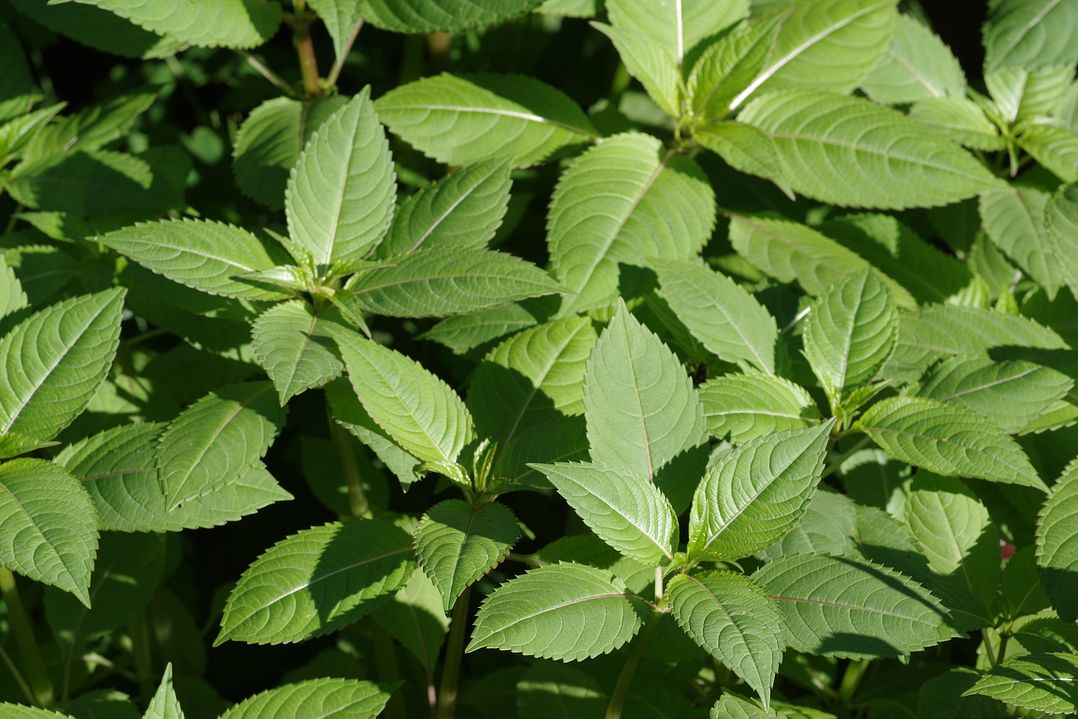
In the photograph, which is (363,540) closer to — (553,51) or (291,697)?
(291,697)

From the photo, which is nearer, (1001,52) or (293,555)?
(293,555)

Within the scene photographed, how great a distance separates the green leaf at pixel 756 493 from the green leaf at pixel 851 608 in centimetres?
10

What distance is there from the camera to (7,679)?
2.07 m

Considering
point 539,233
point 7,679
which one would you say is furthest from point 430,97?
point 7,679

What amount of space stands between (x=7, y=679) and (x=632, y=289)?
145cm

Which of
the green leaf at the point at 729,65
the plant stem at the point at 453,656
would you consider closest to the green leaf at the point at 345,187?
the plant stem at the point at 453,656

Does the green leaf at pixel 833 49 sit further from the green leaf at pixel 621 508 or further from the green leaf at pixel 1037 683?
the green leaf at pixel 1037 683

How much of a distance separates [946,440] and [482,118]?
1234 millimetres

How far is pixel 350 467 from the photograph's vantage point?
1961mm

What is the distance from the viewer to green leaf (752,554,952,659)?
147cm

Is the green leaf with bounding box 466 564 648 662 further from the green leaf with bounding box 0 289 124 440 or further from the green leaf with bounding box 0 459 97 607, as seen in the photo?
the green leaf with bounding box 0 289 124 440

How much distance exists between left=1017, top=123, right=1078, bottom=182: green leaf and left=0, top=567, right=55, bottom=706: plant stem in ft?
7.61

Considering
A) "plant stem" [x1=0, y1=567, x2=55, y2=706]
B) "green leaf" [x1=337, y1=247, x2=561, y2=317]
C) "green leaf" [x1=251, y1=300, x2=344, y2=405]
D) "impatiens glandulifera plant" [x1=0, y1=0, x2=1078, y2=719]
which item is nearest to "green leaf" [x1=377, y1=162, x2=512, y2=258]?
"impatiens glandulifera plant" [x1=0, y1=0, x2=1078, y2=719]

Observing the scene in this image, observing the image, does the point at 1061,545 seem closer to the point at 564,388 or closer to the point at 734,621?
the point at 734,621
